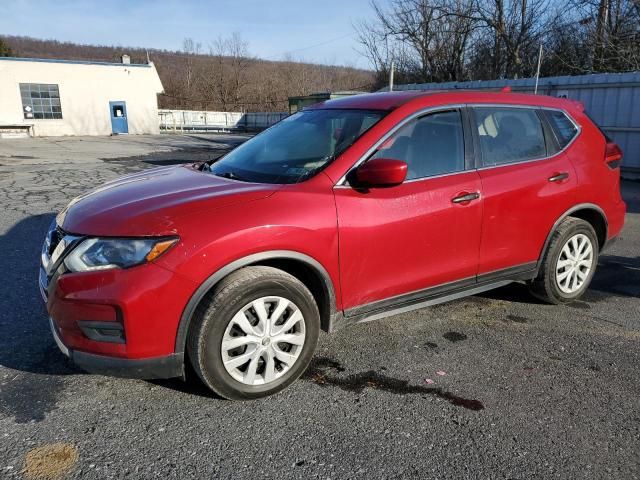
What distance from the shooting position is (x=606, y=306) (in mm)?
4320

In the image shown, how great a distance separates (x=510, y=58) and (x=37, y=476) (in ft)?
76.7

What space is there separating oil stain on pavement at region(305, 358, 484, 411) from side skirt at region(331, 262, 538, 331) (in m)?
0.30

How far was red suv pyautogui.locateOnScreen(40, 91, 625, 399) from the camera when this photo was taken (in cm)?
256

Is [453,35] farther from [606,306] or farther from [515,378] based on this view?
[515,378]

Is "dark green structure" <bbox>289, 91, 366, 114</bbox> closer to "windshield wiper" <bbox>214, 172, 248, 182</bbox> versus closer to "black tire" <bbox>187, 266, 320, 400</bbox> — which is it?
"windshield wiper" <bbox>214, 172, 248, 182</bbox>

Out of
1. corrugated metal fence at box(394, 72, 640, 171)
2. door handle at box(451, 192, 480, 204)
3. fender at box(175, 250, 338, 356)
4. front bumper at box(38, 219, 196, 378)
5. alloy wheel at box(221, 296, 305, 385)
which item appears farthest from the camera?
corrugated metal fence at box(394, 72, 640, 171)

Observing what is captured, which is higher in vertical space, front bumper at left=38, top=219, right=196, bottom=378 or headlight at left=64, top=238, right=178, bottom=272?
headlight at left=64, top=238, right=178, bottom=272

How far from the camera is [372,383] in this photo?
306 centimetres

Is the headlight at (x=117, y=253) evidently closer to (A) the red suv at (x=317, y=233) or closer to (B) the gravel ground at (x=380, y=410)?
(A) the red suv at (x=317, y=233)

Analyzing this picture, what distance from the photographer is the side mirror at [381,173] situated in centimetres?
295

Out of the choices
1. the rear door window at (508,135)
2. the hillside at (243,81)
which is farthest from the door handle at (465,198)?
the hillside at (243,81)

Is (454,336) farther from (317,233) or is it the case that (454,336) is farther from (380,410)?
(317,233)

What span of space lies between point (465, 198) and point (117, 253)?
223 centimetres

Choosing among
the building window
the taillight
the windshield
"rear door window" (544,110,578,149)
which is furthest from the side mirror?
the building window
